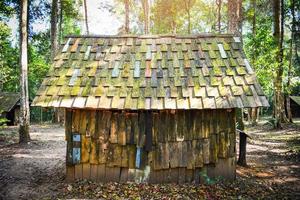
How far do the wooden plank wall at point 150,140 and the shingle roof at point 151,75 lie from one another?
0.70 m

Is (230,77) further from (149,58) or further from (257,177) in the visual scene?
(257,177)

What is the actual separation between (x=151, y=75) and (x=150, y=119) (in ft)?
4.44

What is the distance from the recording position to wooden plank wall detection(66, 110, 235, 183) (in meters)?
9.24

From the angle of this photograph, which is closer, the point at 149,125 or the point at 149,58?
the point at 149,125

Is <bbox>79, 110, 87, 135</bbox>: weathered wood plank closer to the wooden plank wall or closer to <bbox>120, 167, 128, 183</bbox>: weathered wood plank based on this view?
the wooden plank wall

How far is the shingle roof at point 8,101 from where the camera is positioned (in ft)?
103

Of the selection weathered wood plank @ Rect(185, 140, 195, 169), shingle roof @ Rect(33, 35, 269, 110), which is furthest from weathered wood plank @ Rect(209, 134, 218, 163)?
shingle roof @ Rect(33, 35, 269, 110)

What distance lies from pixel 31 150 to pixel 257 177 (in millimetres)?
11251

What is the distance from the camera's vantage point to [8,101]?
32.6 metres

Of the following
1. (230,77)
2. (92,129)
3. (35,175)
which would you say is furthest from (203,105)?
(35,175)

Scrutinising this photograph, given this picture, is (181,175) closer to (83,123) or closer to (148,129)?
(148,129)

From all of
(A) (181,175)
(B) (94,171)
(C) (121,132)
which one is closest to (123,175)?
(B) (94,171)

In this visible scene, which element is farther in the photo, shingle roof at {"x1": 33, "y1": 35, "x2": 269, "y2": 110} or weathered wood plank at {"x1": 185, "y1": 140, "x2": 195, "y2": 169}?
weathered wood plank at {"x1": 185, "y1": 140, "x2": 195, "y2": 169}

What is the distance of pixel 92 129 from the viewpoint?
30.6 feet
